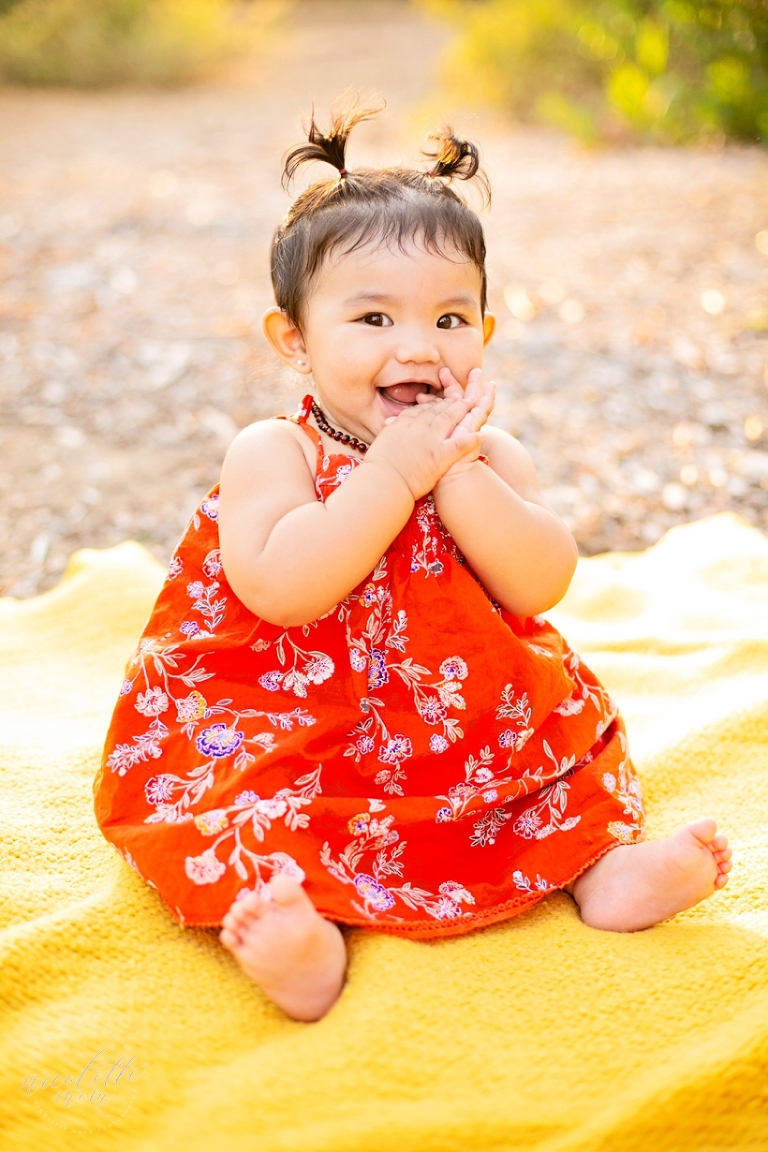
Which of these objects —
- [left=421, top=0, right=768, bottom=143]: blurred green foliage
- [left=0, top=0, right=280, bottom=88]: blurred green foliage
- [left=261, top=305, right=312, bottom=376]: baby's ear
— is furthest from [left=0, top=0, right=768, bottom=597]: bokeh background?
[left=261, top=305, right=312, bottom=376]: baby's ear

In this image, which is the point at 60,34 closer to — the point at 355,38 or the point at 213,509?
the point at 355,38

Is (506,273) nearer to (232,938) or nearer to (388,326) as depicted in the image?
(388,326)

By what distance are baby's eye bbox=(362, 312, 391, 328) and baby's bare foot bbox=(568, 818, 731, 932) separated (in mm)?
817

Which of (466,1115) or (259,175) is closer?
(466,1115)

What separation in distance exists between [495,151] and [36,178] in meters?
3.15

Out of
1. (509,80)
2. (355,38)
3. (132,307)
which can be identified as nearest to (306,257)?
(132,307)

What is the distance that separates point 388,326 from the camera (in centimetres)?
147

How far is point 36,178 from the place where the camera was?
6.41m

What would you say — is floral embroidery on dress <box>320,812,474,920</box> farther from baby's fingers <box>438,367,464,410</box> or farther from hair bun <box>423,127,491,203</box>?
hair bun <box>423,127,491,203</box>

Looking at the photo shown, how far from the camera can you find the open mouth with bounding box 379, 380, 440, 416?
152 cm

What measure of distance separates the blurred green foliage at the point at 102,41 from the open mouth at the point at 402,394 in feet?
33.4

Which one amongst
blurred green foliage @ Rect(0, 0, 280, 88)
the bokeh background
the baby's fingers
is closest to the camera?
the baby's fingers

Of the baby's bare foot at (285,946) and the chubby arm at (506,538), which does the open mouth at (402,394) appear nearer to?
the chubby arm at (506,538)

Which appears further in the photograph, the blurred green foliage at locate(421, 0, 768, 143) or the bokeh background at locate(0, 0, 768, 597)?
the blurred green foliage at locate(421, 0, 768, 143)
